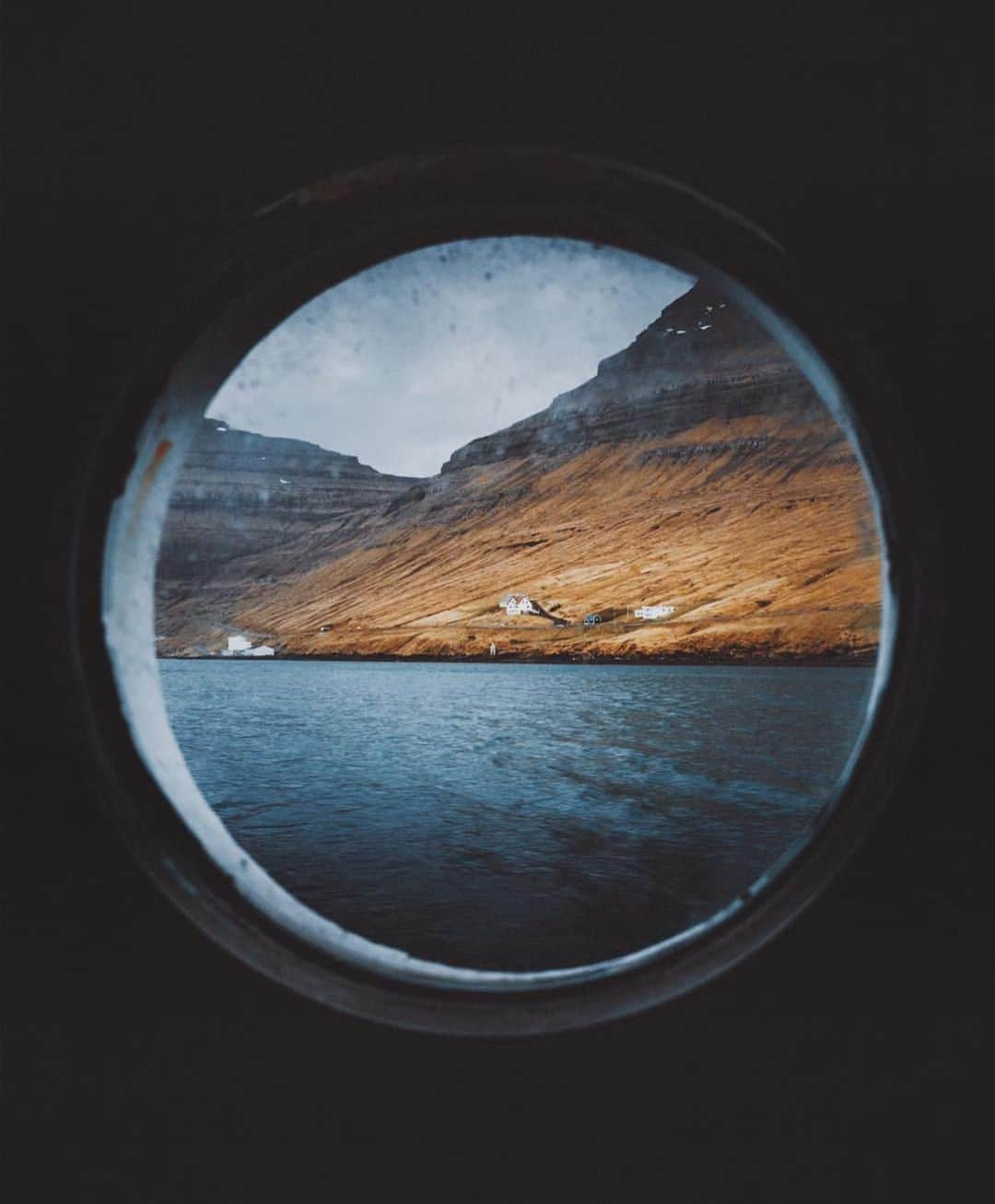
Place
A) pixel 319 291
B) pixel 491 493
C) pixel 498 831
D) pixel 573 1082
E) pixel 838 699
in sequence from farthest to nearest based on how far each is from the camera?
pixel 491 493
pixel 838 699
pixel 498 831
pixel 319 291
pixel 573 1082

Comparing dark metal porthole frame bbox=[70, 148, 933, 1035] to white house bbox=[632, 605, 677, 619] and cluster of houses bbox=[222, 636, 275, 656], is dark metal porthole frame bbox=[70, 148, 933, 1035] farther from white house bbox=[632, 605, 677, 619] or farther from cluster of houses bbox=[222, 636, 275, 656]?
cluster of houses bbox=[222, 636, 275, 656]

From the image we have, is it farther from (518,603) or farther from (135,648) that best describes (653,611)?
(135,648)

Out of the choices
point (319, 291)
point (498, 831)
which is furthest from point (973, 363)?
point (498, 831)

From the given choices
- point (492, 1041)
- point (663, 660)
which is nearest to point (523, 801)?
point (492, 1041)

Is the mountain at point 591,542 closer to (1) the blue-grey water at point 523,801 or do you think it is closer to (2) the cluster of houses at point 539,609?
(2) the cluster of houses at point 539,609

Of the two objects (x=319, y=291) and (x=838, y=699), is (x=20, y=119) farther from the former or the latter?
(x=838, y=699)
